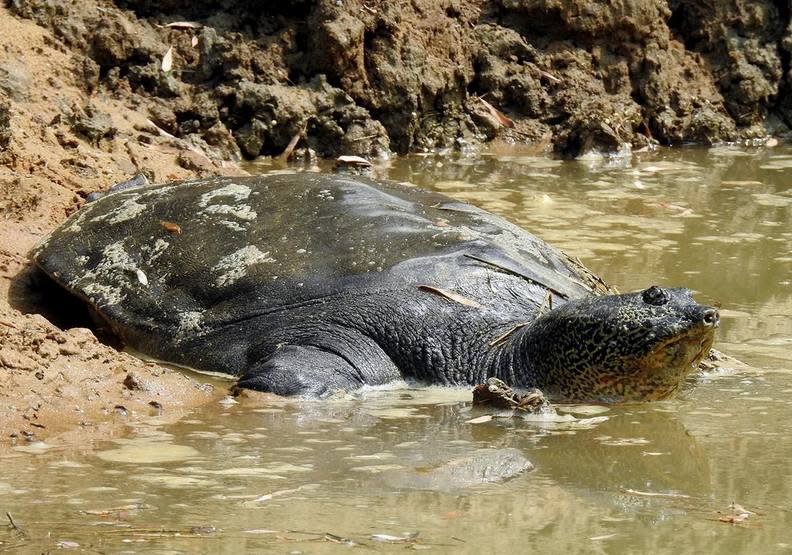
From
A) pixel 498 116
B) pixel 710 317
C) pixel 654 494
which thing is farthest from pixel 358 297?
pixel 498 116

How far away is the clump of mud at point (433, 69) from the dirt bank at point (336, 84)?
0.05 feet

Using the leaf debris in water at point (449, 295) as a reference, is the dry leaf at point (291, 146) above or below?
above

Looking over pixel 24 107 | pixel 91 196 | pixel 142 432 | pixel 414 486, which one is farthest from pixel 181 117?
pixel 414 486

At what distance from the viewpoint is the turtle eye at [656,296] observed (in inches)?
195

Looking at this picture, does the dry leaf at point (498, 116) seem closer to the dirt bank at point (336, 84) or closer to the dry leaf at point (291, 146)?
the dirt bank at point (336, 84)

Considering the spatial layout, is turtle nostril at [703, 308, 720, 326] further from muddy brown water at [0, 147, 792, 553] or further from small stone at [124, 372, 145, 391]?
small stone at [124, 372, 145, 391]

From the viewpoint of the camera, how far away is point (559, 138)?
36.4 feet

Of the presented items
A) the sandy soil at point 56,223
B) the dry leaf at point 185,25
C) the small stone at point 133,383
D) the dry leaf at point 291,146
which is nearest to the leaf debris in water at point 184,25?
the dry leaf at point 185,25

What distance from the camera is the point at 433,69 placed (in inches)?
430

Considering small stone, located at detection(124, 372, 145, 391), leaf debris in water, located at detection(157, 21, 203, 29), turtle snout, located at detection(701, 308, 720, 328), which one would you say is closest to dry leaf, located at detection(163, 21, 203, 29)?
leaf debris in water, located at detection(157, 21, 203, 29)

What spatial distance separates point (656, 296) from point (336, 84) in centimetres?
598

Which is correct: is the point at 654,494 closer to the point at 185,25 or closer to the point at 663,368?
the point at 663,368

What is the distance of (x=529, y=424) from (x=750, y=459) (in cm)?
88

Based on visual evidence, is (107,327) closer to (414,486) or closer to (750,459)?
(414,486)
